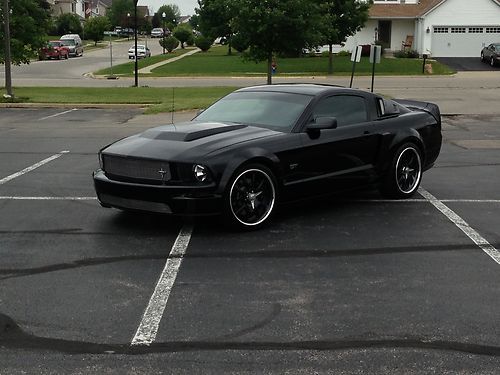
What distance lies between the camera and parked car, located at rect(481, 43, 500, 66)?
149 feet

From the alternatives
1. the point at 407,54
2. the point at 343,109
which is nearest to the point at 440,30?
the point at 407,54

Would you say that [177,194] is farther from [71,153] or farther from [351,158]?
[71,153]

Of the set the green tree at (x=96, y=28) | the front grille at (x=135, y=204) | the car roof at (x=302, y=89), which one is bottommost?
the front grille at (x=135, y=204)

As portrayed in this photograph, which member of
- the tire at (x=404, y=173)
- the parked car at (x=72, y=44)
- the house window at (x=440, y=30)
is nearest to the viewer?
the tire at (x=404, y=173)

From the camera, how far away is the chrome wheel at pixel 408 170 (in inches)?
328

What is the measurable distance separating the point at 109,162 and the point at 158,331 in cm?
295

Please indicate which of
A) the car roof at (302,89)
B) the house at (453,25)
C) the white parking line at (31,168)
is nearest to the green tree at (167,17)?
the house at (453,25)

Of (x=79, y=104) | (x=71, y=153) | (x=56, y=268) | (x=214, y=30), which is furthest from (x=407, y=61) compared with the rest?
(x=56, y=268)

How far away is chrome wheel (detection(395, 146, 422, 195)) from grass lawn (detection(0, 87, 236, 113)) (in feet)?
40.1

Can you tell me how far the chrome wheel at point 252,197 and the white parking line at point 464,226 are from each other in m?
1.95

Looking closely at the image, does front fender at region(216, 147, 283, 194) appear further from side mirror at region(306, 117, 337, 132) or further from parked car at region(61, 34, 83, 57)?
parked car at region(61, 34, 83, 57)

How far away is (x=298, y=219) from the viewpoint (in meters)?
7.34

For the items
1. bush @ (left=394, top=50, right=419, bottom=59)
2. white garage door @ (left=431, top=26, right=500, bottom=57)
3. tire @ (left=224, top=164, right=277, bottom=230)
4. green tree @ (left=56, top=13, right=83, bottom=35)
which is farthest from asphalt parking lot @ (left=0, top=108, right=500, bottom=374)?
green tree @ (left=56, top=13, right=83, bottom=35)

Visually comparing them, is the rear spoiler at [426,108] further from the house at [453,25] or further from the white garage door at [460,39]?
the white garage door at [460,39]
